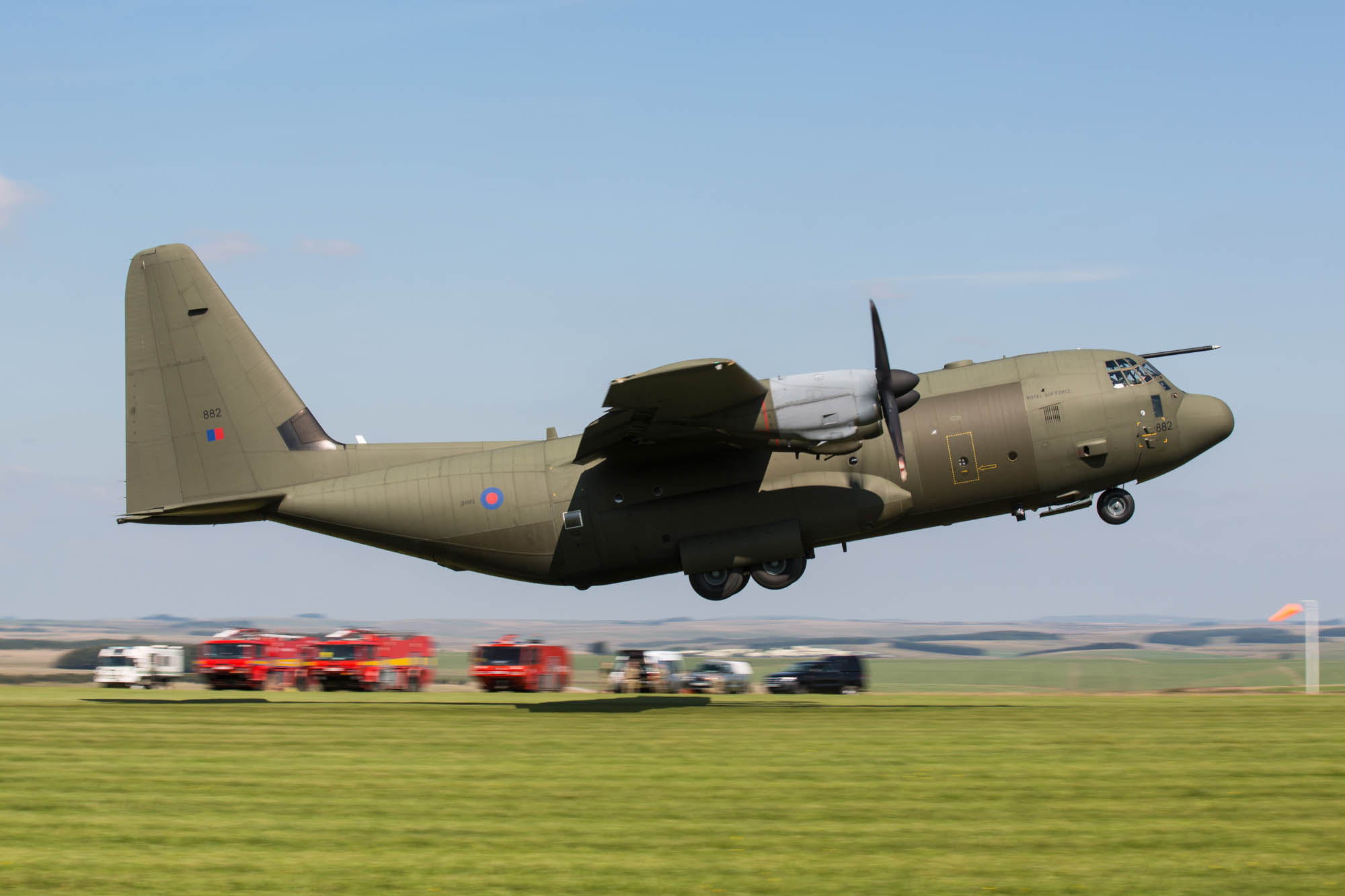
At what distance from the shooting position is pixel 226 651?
4516 centimetres

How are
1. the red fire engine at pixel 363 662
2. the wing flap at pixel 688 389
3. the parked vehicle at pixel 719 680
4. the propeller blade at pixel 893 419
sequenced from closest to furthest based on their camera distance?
the wing flap at pixel 688 389 → the propeller blade at pixel 893 419 → the red fire engine at pixel 363 662 → the parked vehicle at pixel 719 680

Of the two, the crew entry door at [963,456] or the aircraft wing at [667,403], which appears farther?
the crew entry door at [963,456]

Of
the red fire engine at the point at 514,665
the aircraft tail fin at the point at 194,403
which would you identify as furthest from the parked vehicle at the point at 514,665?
the aircraft tail fin at the point at 194,403

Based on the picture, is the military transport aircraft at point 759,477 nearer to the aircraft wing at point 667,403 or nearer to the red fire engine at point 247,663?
the aircraft wing at point 667,403

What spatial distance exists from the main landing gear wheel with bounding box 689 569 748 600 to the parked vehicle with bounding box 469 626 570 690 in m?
16.9

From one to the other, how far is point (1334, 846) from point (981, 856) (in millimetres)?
3822

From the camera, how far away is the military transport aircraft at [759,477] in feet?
83.3

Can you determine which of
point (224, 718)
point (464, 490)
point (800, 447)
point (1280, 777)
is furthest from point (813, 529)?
point (224, 718)

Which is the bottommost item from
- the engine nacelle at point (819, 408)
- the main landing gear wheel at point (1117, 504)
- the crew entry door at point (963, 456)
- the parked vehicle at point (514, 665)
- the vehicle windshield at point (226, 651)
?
the parked vehicle at point (514, 665)

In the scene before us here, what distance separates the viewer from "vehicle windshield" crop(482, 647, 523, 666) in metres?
42.0

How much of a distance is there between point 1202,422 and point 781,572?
9957 millimetres

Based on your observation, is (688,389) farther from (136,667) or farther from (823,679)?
(136,667)

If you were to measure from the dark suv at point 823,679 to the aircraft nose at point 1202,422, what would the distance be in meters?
20.6

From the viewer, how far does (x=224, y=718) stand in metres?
24.9
